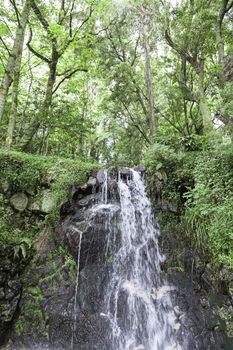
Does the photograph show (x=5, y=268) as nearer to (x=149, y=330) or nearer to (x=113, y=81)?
(x=149, y=330)

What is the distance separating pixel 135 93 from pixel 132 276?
8.80m

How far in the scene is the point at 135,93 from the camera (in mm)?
12219

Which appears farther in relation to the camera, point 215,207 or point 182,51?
point 182,51

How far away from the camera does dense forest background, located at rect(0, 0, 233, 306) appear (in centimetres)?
624

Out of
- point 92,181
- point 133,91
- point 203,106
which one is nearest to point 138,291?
point 92,181

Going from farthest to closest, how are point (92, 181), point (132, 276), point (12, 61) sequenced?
point (12, 61), point (92, 181), point (132, 276)

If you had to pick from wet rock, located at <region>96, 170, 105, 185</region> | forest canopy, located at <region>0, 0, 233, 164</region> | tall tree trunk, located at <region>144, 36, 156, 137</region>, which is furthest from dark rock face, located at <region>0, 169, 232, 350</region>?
tall tree trunk, located at <region>144, 36, 156, 137</region>

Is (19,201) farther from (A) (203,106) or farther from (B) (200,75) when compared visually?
(B) (200,75)

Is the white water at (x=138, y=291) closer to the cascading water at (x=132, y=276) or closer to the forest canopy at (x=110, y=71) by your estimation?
the cascading water at (x=132, y=276)

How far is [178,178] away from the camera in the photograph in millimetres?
7352

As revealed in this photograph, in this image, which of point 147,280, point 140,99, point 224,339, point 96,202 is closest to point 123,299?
point 147,280

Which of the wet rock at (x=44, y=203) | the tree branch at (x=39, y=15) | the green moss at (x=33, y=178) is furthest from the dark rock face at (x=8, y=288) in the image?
the tree branch at (x=39, y=15)

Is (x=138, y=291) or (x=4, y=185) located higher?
(x=4, y=185)

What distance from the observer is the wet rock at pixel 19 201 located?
6.76 metres
